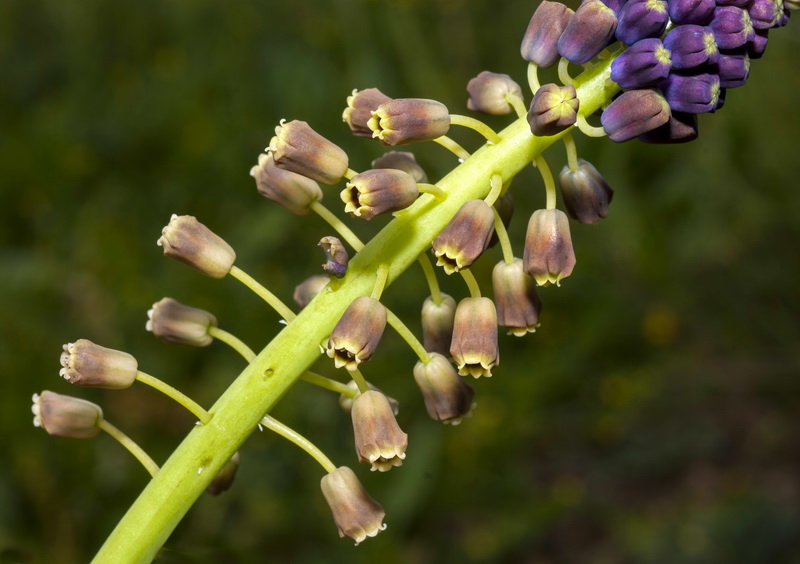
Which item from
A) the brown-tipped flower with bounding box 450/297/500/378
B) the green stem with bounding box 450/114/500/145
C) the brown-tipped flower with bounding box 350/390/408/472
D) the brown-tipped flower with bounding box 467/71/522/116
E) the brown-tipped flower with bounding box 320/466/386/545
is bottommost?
the brown-tipped flower with bounding box 320/466/386/545

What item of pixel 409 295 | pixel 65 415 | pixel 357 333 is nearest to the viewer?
pixel 357 333

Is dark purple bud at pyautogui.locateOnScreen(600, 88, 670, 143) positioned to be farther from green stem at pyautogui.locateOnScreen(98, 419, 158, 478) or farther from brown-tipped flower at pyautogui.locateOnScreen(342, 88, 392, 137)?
green stem at pyautogui.locateOnScreen(98, 419, 158, 478)

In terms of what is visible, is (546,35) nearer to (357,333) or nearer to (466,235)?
(466,235)

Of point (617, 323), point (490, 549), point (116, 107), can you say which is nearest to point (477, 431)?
point (490, 549)

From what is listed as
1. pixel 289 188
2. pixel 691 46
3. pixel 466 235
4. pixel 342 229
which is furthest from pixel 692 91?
pixel 289 188

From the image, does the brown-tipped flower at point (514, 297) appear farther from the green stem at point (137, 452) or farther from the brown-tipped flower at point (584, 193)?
the green stem at point (137, 452)

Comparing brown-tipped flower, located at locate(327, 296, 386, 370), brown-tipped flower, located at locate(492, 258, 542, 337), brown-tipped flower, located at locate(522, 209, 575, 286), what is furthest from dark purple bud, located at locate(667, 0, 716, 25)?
brown-tipped flower, located at locate(327, 296, 386, 370)

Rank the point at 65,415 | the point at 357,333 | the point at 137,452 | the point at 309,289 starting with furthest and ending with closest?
the point at 309,289 < the point at 65,415 < the point at 137,452 < the point at 357,333
